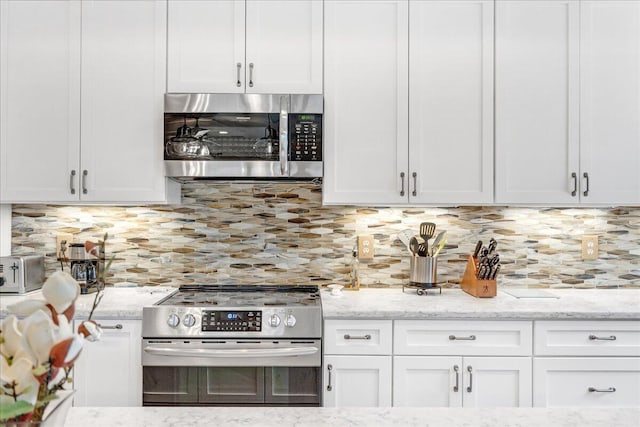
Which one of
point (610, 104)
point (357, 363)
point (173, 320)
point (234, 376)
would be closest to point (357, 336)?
point (357, 363)

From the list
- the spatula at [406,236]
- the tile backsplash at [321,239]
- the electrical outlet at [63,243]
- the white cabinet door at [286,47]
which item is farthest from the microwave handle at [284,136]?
the electrical outlet at [63,243]

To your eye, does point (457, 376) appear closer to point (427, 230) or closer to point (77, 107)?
point (427, 230)

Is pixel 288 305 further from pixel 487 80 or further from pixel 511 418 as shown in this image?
pixel 487 80

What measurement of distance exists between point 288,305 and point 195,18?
5.11 feet

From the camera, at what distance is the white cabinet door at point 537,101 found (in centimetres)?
237

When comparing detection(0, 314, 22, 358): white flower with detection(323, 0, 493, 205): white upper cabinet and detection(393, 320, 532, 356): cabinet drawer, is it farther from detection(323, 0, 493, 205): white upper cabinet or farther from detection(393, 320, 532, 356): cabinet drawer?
detection(323, 0, 493, 205): white upper cabinet

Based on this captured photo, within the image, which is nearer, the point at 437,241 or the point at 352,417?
the point at 352,417

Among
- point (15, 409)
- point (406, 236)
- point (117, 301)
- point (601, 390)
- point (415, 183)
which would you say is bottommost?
point (601, 390)

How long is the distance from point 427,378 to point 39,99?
240 cm

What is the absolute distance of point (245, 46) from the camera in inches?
93.8

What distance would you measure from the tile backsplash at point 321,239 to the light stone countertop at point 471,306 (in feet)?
0.72

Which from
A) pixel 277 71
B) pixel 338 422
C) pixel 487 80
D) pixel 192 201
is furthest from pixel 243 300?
pixel 487 80

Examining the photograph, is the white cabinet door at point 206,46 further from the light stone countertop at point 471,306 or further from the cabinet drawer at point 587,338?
the cabinet drawer at point 587,338

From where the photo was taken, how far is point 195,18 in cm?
237
